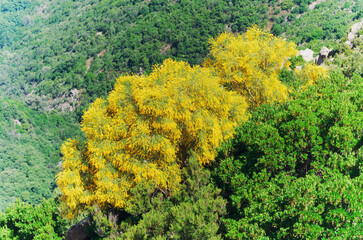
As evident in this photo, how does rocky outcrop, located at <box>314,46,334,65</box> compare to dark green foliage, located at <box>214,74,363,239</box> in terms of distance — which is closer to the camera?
dark green foliage, located at <box>214,74,363,239</box>

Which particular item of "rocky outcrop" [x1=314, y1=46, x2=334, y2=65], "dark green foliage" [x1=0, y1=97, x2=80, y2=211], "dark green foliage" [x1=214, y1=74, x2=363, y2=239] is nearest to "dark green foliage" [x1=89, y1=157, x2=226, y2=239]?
"dark green foliage" [x1=214, y1=74, x2=363, y2=239]

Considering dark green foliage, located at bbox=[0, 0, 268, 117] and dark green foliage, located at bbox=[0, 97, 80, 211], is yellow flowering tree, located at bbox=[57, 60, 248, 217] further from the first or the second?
dark green foliage, located at bbox=[0, 0, 268, 117]

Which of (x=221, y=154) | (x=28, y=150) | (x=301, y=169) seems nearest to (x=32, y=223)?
(x=221, y=154)

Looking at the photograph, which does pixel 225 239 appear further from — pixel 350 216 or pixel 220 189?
pixel 350 216

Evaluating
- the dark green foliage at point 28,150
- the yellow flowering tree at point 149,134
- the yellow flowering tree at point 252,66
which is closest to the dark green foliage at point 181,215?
the yellow flowering tree at point 149,134

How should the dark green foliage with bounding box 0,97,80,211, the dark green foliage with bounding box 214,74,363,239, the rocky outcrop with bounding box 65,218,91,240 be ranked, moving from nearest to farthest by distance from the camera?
the dark green foliage with bounding box 214,74,363,239 → the rocky outcrop with bounding box 65,218,91,240 → the dark green foliage with bounding box 0,97,80,211

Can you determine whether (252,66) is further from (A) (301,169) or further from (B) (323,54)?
(B) (323,54)

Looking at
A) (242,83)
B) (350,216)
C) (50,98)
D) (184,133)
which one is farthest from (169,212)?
(50,98)

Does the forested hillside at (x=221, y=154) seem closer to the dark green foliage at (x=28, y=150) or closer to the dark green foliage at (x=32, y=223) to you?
the dark green foliage at (x=32, y=223)

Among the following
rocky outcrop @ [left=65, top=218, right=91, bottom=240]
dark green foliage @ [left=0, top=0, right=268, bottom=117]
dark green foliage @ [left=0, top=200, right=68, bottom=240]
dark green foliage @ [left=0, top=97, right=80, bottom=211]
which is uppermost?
rocky outcrop @ [left=65, top=218, right=91, bottom=240]
